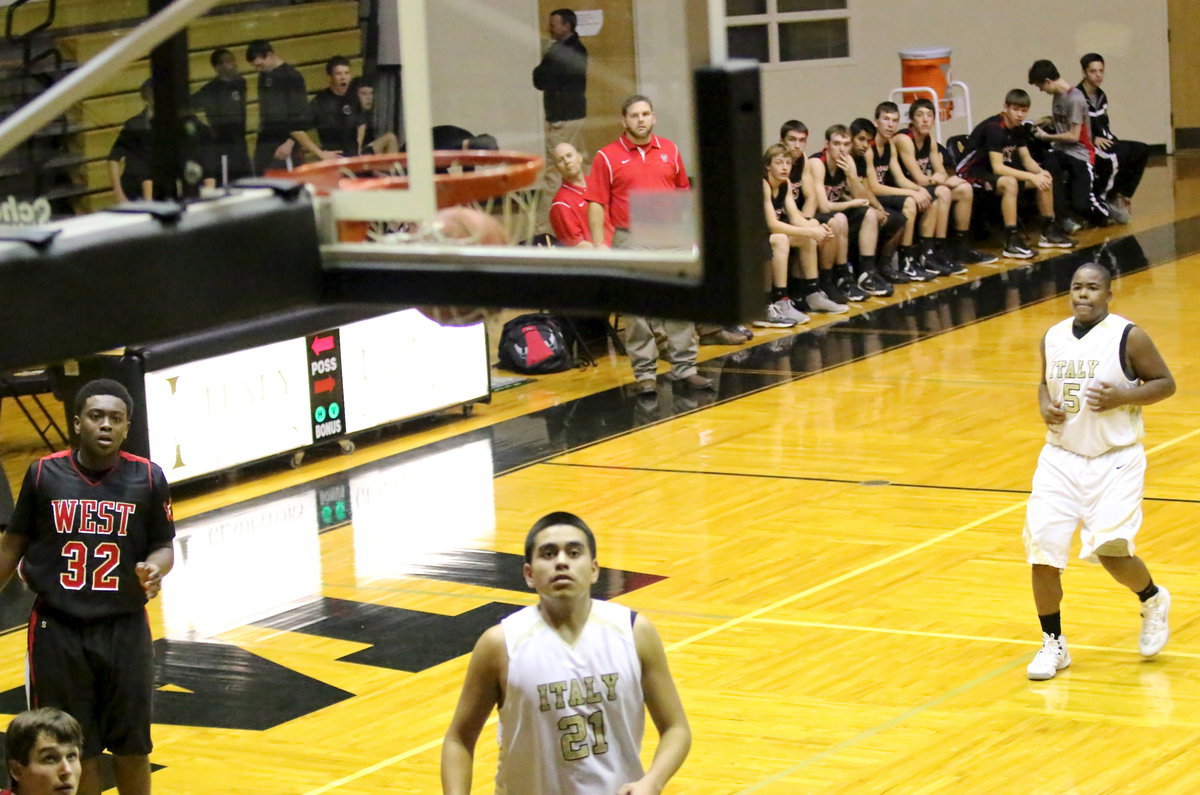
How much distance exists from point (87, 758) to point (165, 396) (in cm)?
478

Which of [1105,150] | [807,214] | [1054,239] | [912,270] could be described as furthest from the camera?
[1105,150]

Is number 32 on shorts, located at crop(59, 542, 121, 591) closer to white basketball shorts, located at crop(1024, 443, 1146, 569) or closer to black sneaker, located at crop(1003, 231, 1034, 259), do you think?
white basketball shorts, located at crop(1024, 443, 1146, 569)

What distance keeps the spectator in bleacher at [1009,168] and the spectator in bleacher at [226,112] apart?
1509 cm

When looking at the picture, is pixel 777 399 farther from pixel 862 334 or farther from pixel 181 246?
pixel 181 246

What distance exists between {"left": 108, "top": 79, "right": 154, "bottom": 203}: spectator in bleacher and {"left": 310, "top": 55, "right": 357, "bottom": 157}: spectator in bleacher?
0.31 metres

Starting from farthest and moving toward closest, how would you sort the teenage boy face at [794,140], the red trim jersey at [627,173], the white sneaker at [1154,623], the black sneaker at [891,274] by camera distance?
1. the black sneaker at [891,274]
2. the teenage boy face at [794,140]
3. the white sneaker at [1154,623]
4. the red trim jersey at [627,173]

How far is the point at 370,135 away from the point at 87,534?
317 centimetres

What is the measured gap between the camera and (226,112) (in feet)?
9.93

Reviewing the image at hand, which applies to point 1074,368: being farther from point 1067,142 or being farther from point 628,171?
point 1067,142

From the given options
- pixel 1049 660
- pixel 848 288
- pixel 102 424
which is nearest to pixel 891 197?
pixel 848 288

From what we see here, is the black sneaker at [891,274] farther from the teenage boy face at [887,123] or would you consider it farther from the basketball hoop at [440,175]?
the basketball hoop at [440,175]

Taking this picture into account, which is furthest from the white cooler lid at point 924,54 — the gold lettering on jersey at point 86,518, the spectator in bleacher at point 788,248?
the gold lettering on jersey at point 86,518

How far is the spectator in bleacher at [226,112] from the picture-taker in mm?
3023

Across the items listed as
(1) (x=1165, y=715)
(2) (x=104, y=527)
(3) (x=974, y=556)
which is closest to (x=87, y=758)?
(2) (x=104, y=527)
